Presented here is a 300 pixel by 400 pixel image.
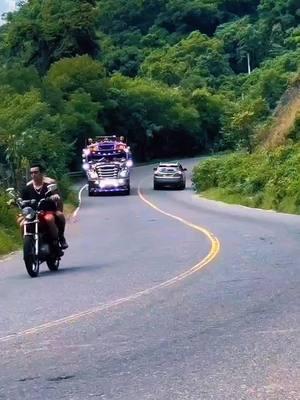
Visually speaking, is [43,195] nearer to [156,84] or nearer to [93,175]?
[93,175]

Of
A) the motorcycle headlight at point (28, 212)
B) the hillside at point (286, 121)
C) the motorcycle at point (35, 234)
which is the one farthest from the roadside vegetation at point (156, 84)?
the motorcycle headlight at point (28, 212)

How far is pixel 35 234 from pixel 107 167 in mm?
40174

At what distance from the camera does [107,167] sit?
184ft

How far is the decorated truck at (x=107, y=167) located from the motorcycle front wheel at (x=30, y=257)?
1570 inches

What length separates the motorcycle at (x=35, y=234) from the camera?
1570cm

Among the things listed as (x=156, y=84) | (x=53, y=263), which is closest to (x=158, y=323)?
(x=53, y=263)

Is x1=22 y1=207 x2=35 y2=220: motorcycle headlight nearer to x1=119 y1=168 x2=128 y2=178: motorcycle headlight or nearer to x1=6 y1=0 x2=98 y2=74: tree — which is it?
x1=119 y1=168 x2=128 y2=178: motorcycle headlight

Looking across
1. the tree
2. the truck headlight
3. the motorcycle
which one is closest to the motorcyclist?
the motorcycle

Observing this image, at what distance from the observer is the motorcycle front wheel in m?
15.6

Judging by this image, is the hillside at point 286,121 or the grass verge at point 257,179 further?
the hillside at point 286,121

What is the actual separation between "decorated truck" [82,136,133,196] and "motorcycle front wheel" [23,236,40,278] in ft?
131

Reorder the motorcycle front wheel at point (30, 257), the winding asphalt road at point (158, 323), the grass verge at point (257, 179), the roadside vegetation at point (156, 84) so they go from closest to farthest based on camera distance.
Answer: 1. the winding asphalt road at point (158, 323)
2. the motorcycle front wheel at point (30, 257)
3. the grass verge at point (257, 179)
4. the roadside vegetation at point (156, 84)

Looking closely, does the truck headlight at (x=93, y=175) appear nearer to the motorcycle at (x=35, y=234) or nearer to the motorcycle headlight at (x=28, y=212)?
the motorcycle at (x=35, y=234)

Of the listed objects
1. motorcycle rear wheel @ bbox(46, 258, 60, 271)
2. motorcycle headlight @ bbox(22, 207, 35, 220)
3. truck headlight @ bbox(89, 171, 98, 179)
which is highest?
motorcycle headlight @ bbox(22, 207, 35, 220)
